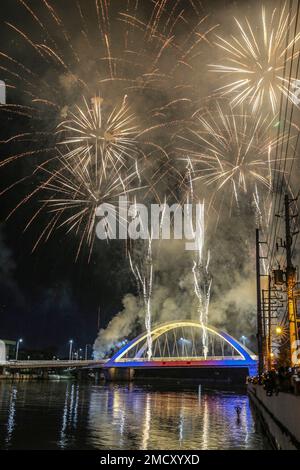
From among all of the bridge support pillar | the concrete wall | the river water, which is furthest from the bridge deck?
the concrete wall

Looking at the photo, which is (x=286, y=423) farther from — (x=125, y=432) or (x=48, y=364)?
(x=48, y=364)

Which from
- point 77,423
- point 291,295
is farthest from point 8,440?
point 291,295

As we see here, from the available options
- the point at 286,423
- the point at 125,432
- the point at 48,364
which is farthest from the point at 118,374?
Result: the point at 286,423

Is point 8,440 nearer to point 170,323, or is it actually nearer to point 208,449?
point 208,449

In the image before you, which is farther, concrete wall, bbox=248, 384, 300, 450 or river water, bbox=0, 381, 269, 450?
river water, bbox=0, 381, 269, 450

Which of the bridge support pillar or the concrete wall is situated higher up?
the concrete wall

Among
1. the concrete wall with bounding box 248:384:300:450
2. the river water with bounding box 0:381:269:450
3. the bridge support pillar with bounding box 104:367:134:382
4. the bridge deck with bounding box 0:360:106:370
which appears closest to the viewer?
the concrete wall with bounding box 248:384:300:450

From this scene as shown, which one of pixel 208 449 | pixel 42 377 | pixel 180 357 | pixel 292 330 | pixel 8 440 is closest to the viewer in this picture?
pixel 208 449

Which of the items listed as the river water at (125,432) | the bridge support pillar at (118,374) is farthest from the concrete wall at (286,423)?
the bridge support pillar at (118,374)

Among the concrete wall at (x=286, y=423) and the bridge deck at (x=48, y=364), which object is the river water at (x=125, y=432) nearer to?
the concrete wall at (x=286, y=423)

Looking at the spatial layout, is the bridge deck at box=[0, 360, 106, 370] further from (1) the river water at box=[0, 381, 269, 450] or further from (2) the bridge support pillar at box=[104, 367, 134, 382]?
(1) the river water at box=[0, 381, 269, 450]
